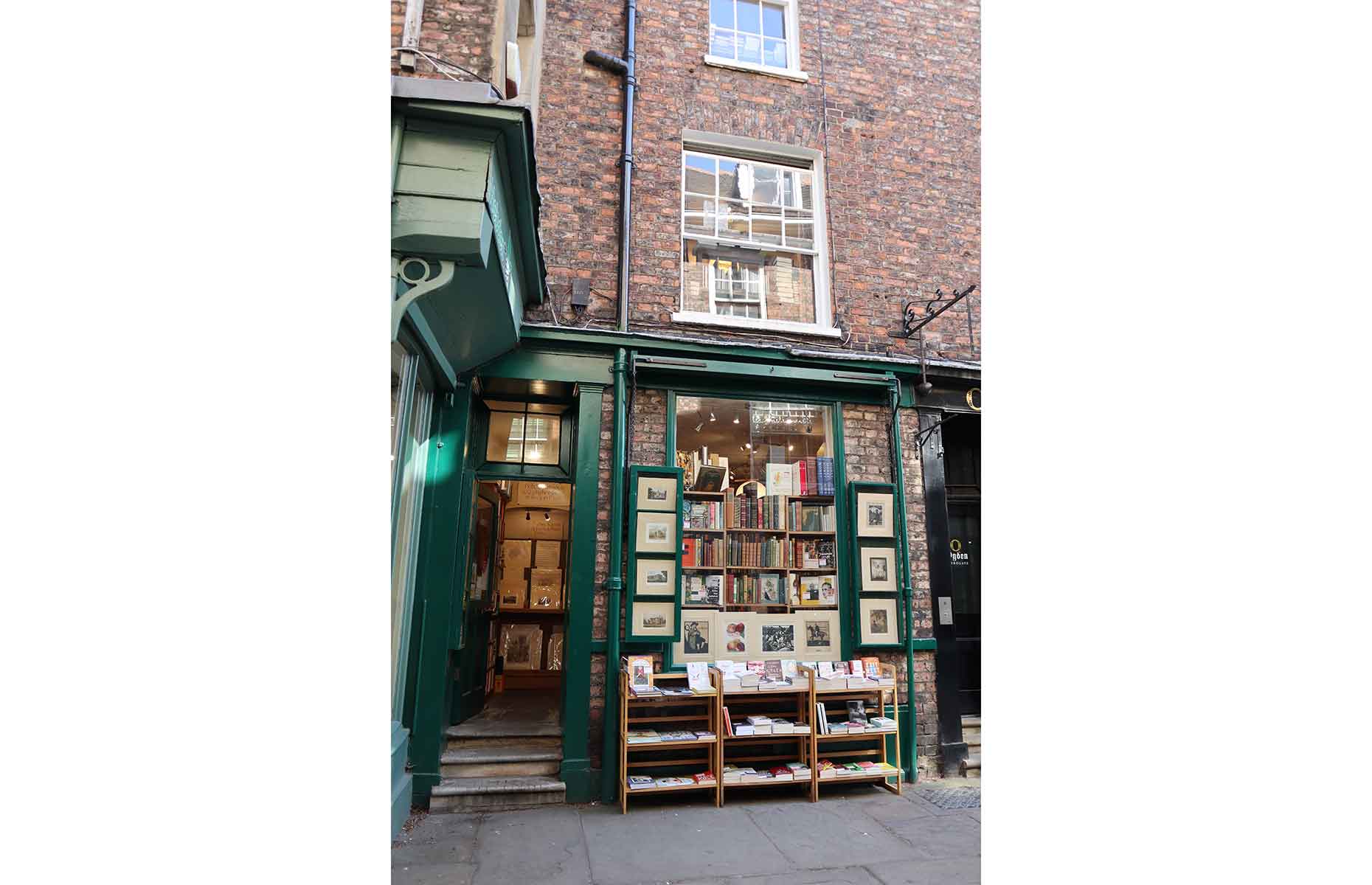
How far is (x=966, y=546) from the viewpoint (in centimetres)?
685

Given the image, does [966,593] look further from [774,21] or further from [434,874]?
[774,21]

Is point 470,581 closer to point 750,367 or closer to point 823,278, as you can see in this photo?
point 750,367

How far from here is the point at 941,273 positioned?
274 inches

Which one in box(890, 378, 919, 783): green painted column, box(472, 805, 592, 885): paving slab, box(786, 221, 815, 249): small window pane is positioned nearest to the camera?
box(472, 805, 592, 885): paving slab

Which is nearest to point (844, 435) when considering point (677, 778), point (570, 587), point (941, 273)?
point (941, 273)

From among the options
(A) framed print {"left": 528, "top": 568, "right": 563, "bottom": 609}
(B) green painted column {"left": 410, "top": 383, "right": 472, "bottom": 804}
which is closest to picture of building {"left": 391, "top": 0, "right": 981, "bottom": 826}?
(B) green painted column {"left": 410, "top": 383, "right": 472, "bottom": 804}

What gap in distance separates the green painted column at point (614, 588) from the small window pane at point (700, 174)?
6.84 ft

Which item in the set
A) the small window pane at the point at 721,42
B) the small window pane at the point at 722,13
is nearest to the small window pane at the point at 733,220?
the small window pane at the point at 721,42

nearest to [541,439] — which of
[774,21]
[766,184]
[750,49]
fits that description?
[766,184]

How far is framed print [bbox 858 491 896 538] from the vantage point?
6.17 m

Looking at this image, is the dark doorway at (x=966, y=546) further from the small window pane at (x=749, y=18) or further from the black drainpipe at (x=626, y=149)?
the small window pane at (x=749, y=18)

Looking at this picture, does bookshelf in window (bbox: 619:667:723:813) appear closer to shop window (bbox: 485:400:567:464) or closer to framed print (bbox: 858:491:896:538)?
framed print (bbox: 858:491:896:538)

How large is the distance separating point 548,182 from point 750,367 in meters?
2.49

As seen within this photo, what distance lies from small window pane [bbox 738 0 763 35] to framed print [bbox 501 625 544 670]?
730 cm
